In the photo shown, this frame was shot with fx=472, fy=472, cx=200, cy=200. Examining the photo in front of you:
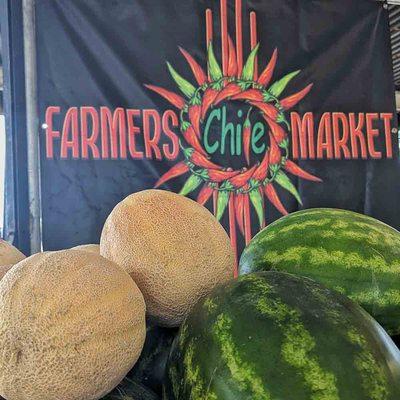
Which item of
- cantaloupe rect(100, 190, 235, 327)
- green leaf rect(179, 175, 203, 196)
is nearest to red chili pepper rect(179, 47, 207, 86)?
green leaf rect(179, 175, 203, 196)

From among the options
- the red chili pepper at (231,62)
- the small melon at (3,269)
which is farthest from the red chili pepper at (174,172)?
the small melon at (3,269)

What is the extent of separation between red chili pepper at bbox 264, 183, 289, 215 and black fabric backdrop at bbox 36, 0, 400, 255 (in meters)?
0.03

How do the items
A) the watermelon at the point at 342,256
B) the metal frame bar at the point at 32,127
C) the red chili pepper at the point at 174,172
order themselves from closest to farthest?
1. the watermelon at the point at 342,256
2. the metal frame bar at the point at 32,127
3. the red chili pepper at the point at 174,172

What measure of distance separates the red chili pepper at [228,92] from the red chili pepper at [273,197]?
0.48m

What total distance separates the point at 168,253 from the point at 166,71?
69.8 inches

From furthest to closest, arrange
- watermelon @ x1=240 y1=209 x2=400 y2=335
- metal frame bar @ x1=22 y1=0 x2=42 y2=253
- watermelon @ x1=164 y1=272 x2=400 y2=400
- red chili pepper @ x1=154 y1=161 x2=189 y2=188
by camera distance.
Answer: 1. red chili pepper @ x1=154 y1=161 x2=189 y2=188
2. metal frame bar @ x1=22 y1=0 x2=42 y2=253
3. watermelon @ x1=240 y1=209 x2=400 y2=335
4. watermelon @ x1=164 y1=272 x2=400 y2=400

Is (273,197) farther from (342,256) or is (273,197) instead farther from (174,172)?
(342,256)

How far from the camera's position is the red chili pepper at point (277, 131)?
2342 millimetres

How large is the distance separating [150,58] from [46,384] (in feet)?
6.45

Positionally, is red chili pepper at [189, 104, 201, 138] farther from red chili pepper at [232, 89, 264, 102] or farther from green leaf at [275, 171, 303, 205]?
green leaf at [275, 171, 303, 205]

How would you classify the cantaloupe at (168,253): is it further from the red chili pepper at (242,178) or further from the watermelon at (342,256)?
the red chili pepper at (242,178)

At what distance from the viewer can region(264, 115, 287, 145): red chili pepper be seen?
7.68ft

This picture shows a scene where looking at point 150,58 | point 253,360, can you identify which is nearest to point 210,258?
point 253,360

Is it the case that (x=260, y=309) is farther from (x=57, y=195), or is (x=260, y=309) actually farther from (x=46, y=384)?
(x=57, y=195)
